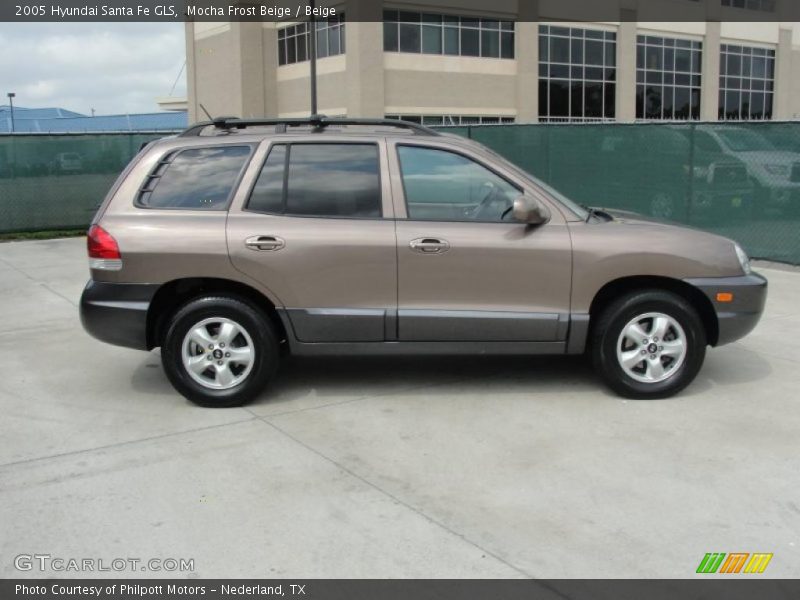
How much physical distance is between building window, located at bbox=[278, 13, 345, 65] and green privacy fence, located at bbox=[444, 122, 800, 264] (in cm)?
2400

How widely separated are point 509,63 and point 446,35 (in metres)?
3.44

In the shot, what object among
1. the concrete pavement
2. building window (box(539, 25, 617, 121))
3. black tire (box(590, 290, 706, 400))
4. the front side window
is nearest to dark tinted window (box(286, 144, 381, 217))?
the front side window

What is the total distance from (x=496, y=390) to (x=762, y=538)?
2461 millimetres

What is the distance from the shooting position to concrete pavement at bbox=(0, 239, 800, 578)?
379 cm

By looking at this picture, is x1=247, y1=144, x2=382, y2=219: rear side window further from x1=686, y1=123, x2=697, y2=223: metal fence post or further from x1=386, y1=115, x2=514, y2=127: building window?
x1=386, y1=115, x2=514, y2=127: building window

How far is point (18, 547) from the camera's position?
3822mm

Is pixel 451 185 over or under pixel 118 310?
over

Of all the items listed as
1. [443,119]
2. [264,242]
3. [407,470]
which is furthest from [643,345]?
[443,119]

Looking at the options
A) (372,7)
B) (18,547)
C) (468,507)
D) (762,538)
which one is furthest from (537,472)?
(372,7)

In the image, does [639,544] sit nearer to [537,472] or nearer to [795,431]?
[537,472]

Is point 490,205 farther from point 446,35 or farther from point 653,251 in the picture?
point 446,35

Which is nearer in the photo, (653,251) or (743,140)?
(653,251)

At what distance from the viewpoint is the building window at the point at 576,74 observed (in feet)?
130

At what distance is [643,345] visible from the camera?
5.79 metres
